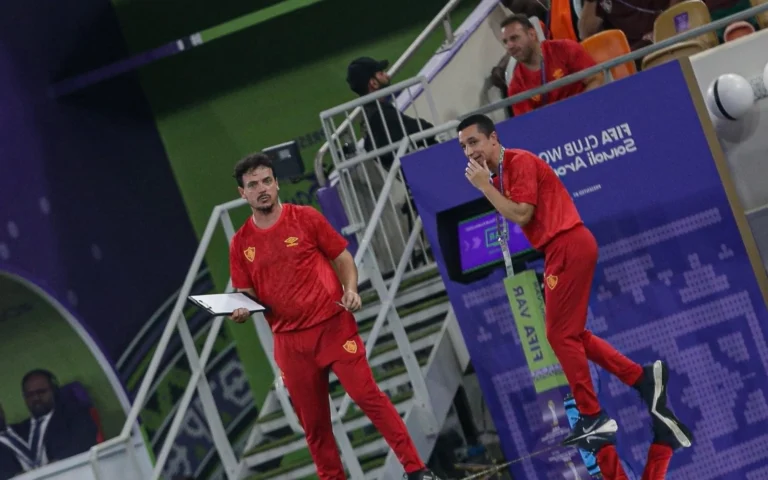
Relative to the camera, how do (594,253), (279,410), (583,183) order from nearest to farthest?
(594,253) < (583,183) < (279,410)

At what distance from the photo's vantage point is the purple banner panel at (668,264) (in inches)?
248

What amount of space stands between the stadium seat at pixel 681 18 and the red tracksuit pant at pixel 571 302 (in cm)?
234

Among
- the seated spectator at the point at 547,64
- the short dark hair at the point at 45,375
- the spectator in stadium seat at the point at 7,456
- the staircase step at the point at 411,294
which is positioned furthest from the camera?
the short dark hair at the point at 45,375

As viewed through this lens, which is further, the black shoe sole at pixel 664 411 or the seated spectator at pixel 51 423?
the seated spectator at pixel 51 423

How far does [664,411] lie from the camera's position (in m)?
6.05

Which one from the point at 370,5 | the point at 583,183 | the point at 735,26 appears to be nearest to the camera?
the point at 583,183

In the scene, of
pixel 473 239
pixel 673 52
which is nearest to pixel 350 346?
pixel 473 239

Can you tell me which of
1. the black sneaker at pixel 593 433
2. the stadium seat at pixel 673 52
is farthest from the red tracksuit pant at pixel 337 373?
the stadium seat at pixel 673 52

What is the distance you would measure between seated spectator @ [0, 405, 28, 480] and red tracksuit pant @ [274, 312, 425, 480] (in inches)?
184

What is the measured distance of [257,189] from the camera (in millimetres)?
5871

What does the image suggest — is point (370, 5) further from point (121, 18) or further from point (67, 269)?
point (67, 269)

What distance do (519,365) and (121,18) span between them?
21.7 ft

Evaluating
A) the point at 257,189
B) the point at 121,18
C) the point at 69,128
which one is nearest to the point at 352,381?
the point at 257,189

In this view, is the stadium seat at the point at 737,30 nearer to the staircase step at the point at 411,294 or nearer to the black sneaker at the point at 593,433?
the staircase step at the point at 411,294
